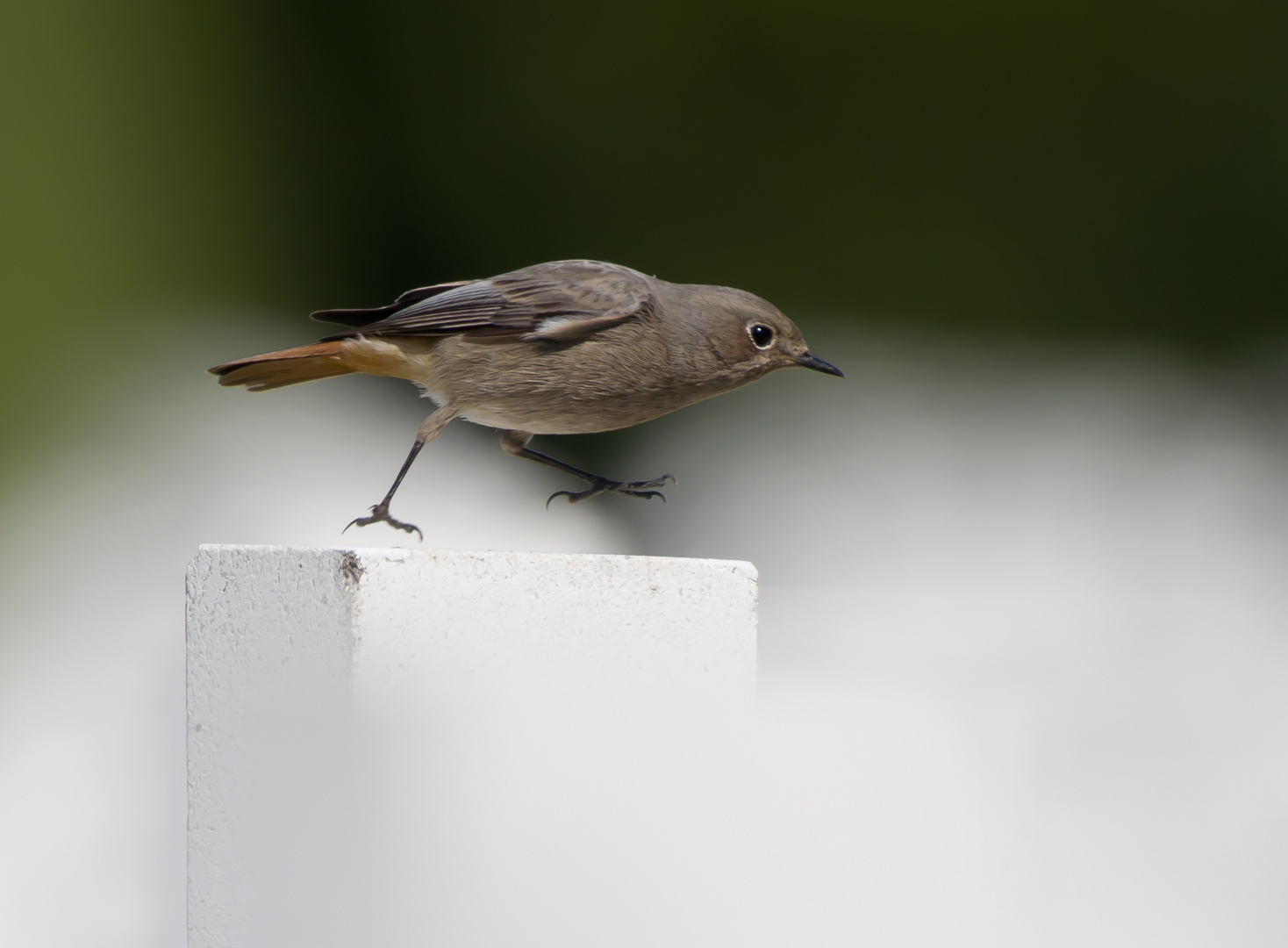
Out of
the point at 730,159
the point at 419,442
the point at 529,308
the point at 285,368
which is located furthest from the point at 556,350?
the point at 730,159

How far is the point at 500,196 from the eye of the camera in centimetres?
532

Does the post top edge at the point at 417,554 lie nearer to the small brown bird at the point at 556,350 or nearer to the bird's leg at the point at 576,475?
the small brown bird at the point at 556,350

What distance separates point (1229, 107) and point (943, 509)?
7.92 feet

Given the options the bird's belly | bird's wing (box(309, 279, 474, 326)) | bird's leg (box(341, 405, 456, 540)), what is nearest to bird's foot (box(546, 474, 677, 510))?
the bird's belly

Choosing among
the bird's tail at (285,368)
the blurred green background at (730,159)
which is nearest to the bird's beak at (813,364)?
the bird's tail at (285,368)

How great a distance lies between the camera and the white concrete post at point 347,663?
1569 millimetres

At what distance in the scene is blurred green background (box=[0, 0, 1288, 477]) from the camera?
4.65 meters

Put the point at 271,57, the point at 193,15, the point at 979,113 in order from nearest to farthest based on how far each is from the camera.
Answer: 1. the point at 193,15
2. the point at 271,57
3. the point at 979,113

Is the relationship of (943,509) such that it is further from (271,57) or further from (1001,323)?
(271,57)

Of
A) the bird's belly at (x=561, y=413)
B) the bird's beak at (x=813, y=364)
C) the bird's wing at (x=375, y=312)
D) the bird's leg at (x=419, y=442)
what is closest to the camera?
the bird's leg at (x=419, y=442)

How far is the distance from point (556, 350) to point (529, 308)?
13 centimetres

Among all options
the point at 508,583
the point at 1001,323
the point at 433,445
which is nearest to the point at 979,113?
the point at 1001,323

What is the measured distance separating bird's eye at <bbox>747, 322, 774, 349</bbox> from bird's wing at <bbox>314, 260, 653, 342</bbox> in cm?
23

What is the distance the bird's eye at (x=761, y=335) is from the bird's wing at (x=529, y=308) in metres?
0.23
